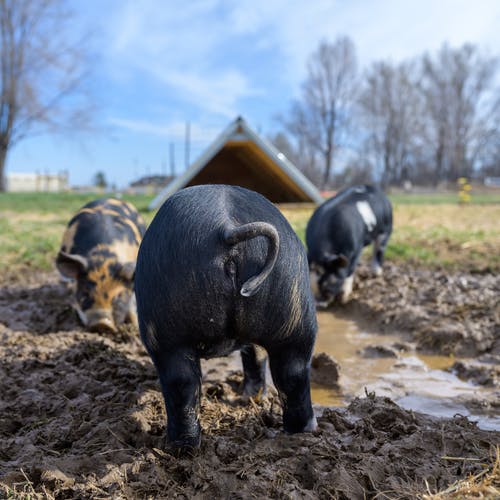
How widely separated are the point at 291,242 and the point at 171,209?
1.69ft

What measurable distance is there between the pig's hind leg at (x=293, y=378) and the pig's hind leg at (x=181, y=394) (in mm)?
347

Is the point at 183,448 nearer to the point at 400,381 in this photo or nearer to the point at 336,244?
the point at 400,381

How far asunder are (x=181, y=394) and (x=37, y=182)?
4409cm

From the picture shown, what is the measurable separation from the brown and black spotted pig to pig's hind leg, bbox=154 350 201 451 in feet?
7.05

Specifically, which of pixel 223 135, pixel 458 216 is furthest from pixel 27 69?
pixel 458 216

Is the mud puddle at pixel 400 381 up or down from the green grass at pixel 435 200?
down

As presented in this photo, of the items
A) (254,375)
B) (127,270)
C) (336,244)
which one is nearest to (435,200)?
(336,244)

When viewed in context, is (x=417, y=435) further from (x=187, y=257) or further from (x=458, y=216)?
(x=458, y=216)

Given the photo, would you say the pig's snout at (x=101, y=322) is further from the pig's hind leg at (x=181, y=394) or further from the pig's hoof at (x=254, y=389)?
the pig's hind leg at (x=181, y=394)

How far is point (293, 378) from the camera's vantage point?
224 centimetres

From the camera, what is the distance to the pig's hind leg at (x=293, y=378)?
2.21m

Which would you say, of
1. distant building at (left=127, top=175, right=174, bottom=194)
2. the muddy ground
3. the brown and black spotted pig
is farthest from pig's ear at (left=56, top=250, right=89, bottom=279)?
distant building at (left=127, top=175, right=174, bottom=194)

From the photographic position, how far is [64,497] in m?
1.90

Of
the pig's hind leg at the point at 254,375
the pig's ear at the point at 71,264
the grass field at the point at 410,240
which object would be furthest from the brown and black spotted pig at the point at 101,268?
the grass field at the point at 410,240
